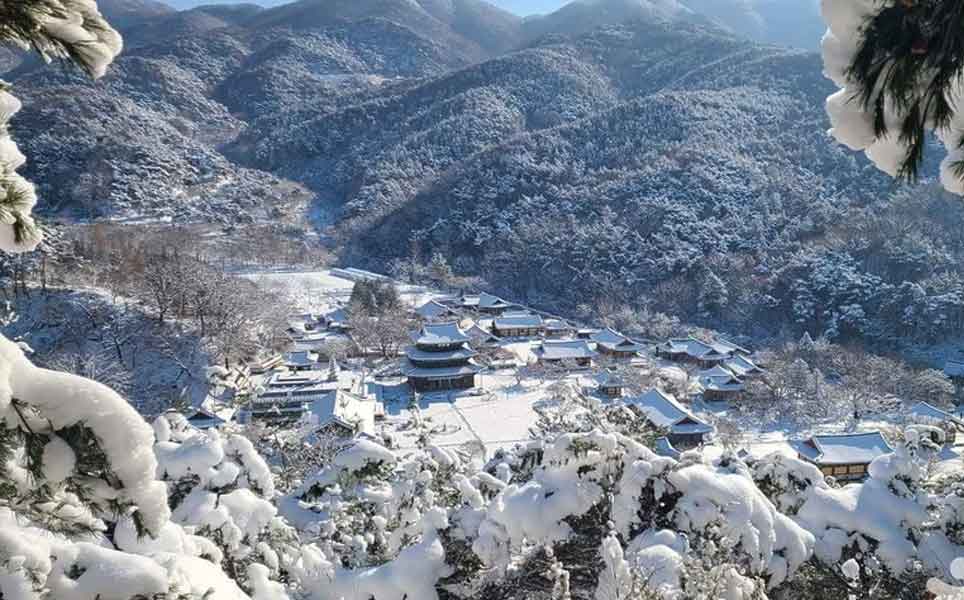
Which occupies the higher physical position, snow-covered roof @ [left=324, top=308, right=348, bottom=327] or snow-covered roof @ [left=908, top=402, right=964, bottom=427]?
snow-covered roof @ [left=908, top=402, right=964, bottom=427]

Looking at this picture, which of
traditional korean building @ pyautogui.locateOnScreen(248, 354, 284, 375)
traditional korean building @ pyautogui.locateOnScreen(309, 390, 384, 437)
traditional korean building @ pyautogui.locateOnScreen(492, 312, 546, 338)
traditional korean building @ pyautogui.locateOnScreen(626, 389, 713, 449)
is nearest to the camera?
traditional korean building @ pyautogui.locateOnScreen(309, 390, 384, 437)

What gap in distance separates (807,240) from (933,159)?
1672 centimetres

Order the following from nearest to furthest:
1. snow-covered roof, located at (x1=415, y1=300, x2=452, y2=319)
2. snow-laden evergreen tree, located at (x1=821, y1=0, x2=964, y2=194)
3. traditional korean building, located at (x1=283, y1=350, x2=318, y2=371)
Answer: snow-laden evergreen tree, located at (x1=821, y1=0, x2=964, y2=194), traditional korean building, located at (x1=283, y1=350, x2=318, y2=371), snow-covered roof, located at (x1=415, y1=300, x2=452, y2=319)

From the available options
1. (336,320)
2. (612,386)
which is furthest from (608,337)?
(336,320)

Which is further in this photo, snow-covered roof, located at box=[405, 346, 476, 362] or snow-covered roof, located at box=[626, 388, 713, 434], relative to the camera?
snow-covered roof, located at box=[405, 346, 476, 362]

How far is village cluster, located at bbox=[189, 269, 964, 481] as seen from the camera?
17.6 m

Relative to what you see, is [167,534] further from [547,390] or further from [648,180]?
[648,180]

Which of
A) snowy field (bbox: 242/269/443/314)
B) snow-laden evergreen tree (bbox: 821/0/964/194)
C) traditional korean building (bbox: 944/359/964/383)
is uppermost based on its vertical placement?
snow-laden evergreen tree (bbox: 821/0/964/194)

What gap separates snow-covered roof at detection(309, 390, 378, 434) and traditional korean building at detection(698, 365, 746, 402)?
13590 mm

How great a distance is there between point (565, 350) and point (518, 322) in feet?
19.2

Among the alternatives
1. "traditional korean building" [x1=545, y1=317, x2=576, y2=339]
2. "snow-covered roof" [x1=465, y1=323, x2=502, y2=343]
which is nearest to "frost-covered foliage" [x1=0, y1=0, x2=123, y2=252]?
"snow-covered roof" [x1=465, y1=323, x2=502, y2=343]

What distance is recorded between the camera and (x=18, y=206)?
1504 mm

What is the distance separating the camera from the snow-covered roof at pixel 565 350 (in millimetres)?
26984

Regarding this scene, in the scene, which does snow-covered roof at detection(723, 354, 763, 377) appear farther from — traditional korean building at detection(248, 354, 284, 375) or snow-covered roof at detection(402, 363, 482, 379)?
traditional korean building at detection(248, 354, 284, 375)
